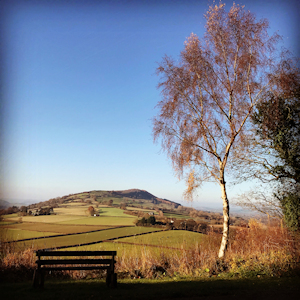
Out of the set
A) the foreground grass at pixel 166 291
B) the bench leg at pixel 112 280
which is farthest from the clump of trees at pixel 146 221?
the bench leg at pixel 112 280

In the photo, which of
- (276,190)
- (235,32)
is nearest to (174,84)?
(235,32)

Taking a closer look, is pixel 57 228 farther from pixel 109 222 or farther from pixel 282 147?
pixel 282 147

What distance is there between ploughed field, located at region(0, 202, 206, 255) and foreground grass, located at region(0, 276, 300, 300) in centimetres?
352

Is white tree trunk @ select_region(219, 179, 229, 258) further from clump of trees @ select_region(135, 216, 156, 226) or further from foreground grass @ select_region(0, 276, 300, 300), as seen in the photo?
clump of trees @ select_region(135, 216, 156, 226)

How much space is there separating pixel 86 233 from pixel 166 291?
1091 centimetres

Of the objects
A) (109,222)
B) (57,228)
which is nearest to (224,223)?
(109,222)

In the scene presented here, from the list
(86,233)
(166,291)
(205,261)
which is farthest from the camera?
(86,233)

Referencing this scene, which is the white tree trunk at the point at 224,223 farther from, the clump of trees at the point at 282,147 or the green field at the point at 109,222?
the green field at the point at 109,222

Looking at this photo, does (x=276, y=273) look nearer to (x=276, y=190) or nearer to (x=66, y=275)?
(x=276, y=190)

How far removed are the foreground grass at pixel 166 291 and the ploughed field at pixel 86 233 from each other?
3.52 m

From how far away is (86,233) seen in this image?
15.5 meters

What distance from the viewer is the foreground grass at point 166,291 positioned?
5.27 m

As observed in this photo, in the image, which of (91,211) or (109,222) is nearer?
(109,222)

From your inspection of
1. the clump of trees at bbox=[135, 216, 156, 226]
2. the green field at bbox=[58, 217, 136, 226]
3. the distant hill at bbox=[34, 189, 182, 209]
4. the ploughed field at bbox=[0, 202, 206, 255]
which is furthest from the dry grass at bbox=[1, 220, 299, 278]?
the distant hill at bbox=[34, 189, 182, 209]
